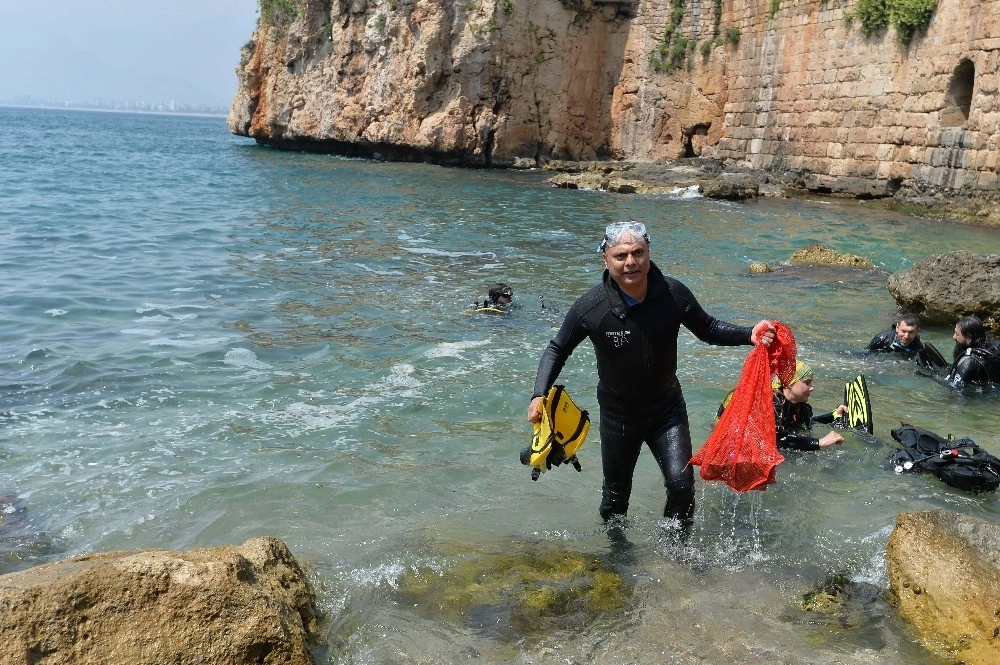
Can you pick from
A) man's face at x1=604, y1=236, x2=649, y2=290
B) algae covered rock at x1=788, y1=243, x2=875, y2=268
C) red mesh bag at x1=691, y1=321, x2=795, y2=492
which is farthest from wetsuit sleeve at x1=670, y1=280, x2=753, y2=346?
algae covered rock at x1=788, y1=243, x2=875, y2=268

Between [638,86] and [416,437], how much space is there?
28.3 m

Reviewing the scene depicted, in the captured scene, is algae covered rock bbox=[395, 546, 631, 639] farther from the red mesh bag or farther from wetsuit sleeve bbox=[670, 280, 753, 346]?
wetsuit sleeve bbox=[670, 280, 753, 346]

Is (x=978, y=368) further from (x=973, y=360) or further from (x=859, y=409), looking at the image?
(x=859, y=409)

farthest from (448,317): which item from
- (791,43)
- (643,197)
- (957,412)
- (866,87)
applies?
(791,43)

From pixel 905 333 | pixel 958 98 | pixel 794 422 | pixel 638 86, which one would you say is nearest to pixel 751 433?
pixel 794 422

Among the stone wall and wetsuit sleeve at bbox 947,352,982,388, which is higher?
the stone wall

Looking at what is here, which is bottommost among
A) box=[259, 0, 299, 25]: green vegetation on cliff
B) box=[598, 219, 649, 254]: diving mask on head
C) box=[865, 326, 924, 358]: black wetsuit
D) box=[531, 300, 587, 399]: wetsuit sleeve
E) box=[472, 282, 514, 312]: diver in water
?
box=[472, 282, 514, 312]: diver in water

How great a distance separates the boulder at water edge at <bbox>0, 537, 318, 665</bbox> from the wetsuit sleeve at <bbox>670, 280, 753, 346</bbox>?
235 centimetres

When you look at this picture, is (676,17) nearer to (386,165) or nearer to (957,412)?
(386,165)

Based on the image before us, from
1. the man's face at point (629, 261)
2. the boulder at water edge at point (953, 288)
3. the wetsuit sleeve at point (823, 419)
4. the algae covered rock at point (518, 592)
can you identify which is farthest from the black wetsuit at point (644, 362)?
the boulder at water edge at point (953, 288)

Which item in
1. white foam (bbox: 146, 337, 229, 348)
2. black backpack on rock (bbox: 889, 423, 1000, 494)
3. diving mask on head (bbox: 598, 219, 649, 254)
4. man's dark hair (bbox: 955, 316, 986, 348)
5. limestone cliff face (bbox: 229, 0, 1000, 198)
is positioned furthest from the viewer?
limestone cliff face (bbox: 229, 0, 1000, 198)

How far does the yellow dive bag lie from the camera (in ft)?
14.5

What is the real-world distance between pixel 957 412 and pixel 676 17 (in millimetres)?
26304

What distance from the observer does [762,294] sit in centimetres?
1247
